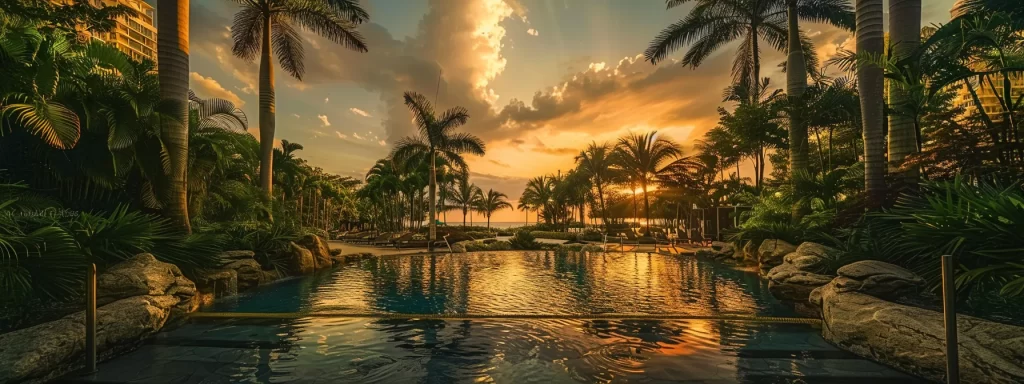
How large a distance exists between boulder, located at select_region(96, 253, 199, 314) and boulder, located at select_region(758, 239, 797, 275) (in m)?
14.6

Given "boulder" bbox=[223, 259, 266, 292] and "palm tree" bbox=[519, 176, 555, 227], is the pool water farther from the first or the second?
"palm tree" bbox=[519, 176, 555, 227]

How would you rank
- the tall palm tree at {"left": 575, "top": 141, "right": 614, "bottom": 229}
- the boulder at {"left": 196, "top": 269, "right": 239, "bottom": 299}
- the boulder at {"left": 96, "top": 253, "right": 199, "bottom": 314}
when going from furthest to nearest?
the tall palm tree at {"left": 575, "top": 141, "right": 614, "bottom": 229}
the boulder at {"left": 196, "top": 269, "right": 239, "bottom": 299}
the boulder at {"left": 96, "top": 253, "right": 199, "bottom": 314}

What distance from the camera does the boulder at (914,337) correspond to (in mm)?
3963

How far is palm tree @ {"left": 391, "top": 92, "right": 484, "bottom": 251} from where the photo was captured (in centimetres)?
2625

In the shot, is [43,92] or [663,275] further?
[663,275]

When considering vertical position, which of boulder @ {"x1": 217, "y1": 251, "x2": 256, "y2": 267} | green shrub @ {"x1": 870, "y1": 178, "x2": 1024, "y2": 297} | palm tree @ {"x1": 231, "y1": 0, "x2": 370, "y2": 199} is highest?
palm tree @ {"x1": 231, "y1": 0, "x2": 370, "y2": 199}

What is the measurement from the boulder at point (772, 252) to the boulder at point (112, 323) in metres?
14.6

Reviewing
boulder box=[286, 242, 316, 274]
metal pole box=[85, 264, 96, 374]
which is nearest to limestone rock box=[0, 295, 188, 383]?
metal pole box=[85, 264, 96, 374]

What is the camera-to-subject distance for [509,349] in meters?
5.58

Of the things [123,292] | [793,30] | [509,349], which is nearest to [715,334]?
[509,349]

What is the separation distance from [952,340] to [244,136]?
1773 centimetres

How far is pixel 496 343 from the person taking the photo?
585 cm

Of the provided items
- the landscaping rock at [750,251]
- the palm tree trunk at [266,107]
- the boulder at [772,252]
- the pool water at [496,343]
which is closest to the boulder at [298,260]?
the pool water at [496,343]

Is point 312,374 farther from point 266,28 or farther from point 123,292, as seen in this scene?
point 266,28
